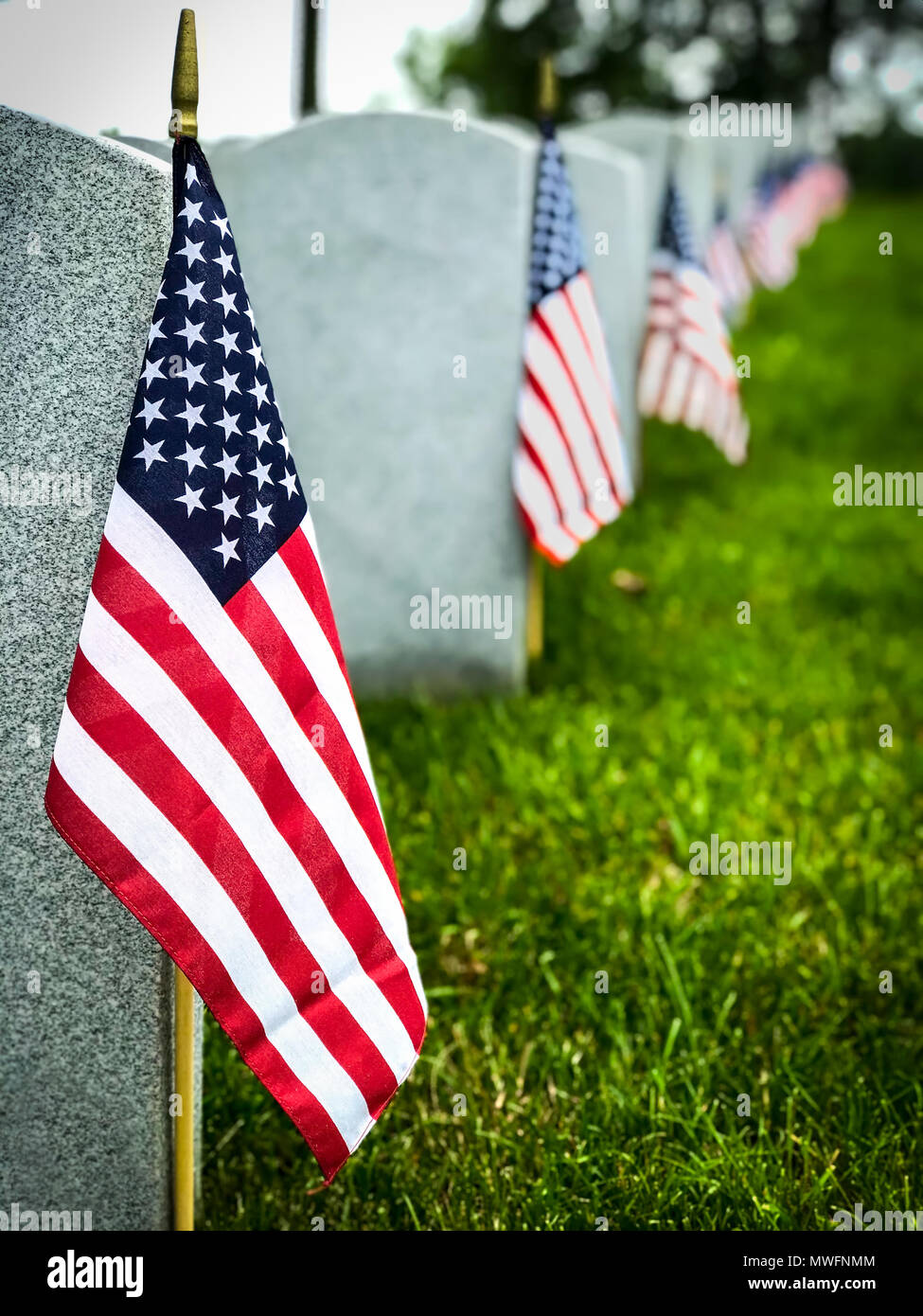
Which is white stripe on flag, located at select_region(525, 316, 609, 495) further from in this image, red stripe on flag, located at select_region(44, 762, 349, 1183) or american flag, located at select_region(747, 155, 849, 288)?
american flag, located at select_region(747, 155, 849, 288)

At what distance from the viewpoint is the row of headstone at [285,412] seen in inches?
84.6

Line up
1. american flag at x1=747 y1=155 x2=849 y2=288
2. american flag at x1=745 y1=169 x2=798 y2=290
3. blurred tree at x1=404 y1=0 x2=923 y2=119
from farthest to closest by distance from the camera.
Result: blurred tree at x1=404 y1=0 x2=923 y2=119, american flag at x1=747 y1=155 x2=849 y2=288, american flag at x1=745 y1=169 x2=798 y2=290

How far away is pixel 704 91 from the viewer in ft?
151

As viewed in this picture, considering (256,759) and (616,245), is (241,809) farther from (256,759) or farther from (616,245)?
(616,245)

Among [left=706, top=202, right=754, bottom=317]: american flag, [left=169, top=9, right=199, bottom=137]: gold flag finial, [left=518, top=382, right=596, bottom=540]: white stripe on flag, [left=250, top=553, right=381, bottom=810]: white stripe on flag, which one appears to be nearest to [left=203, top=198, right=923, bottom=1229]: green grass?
[left=518, top=382, right=596, bottom=540]: white stripe on flag

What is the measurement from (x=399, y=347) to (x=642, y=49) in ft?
153

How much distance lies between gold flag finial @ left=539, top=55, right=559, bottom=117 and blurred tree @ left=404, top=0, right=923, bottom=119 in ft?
129

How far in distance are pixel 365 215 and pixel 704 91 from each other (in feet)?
152

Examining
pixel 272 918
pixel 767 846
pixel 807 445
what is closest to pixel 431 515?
pixel 767 846

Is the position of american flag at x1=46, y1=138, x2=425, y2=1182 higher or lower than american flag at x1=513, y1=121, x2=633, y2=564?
lower

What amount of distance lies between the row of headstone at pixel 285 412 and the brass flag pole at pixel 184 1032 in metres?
0.04

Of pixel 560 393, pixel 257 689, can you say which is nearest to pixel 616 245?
pixel 560 393

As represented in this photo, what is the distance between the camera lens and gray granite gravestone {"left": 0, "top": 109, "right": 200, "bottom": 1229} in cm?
212
